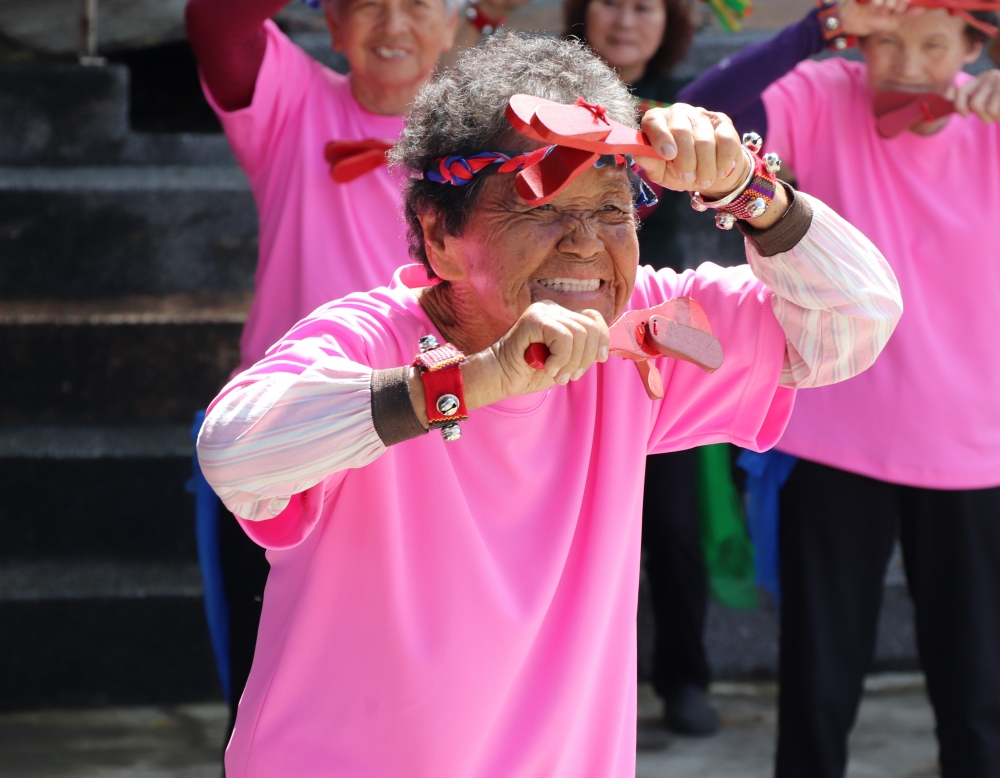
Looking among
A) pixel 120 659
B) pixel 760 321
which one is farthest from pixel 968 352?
pixel 120 659

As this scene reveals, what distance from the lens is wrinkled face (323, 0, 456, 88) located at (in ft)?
10.1

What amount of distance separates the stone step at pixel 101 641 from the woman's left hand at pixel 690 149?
292 cm

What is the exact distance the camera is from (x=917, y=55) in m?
3.20

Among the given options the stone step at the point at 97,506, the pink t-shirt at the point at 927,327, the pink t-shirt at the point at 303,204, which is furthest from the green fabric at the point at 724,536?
the stone step at the point at 97,506

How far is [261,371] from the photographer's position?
1664mm

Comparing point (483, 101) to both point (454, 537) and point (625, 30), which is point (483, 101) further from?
point (625, 30)

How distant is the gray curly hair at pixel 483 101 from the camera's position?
179 cm

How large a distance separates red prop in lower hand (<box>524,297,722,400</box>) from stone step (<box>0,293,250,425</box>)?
2.94 meters

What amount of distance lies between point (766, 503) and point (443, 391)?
82.6 inches

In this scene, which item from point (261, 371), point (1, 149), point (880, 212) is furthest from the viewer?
point (1, 149)

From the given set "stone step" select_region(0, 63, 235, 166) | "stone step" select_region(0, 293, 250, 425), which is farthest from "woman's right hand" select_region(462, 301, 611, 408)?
"stone step" select_region(0, 63, 235, 166)

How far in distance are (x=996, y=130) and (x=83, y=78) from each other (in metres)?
3.53

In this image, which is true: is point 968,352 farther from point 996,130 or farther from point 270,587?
point 270,587

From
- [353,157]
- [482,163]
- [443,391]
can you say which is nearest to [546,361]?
[443,391]
